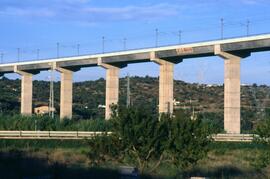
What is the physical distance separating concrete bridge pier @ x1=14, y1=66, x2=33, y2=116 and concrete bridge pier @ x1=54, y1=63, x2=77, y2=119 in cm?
634

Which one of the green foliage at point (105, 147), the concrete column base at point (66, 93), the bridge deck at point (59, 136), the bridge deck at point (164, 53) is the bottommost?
the bridge deck at point (59, 136)

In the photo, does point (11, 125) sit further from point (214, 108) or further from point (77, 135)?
point (214, 108)

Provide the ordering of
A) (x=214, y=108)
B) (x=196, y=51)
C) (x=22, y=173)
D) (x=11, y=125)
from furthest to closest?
(x=214, y=108) < (x=11, y=125) < (x=196, y=51) < (x=22, y=173)

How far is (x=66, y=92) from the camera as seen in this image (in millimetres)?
79250

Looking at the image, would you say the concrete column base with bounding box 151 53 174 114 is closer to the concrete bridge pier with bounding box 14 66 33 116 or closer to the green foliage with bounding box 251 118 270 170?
the concrete bridge pier with bounding box 14 66 33 116

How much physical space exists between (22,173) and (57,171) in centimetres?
187

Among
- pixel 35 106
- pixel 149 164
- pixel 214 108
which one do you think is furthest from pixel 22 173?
pixel 35 106

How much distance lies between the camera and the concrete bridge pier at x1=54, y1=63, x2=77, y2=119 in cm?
7906

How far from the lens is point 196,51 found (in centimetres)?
6128

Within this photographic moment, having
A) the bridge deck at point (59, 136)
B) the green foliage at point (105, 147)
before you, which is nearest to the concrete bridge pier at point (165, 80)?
the bridge deck at point (59, 136)

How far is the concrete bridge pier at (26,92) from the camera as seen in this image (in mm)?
85169

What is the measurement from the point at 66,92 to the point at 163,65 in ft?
55.8

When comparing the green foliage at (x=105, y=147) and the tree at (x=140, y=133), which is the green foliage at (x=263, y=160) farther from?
the green foliage at (x=105, y=147)

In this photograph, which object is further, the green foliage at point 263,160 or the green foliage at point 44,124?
the green foliage at point 44,124
